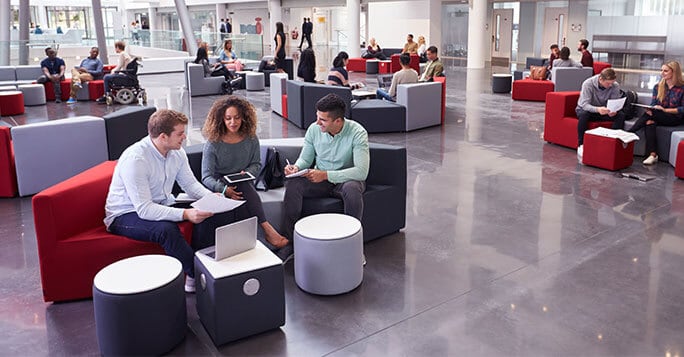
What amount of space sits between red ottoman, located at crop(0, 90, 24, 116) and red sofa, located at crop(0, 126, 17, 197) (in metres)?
5.83

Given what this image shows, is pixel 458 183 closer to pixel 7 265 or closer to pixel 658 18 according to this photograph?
pixel 7 265

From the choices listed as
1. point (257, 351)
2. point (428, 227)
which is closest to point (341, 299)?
point (257, 351)

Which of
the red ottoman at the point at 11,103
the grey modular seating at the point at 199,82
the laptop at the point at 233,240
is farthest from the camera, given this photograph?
the grey modular seating at the point at 199,82

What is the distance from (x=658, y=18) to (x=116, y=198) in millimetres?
20784

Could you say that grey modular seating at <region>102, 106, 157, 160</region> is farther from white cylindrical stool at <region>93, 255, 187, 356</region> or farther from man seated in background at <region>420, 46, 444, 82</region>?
man seated in background at <region>420, 46, 444, 82</region>

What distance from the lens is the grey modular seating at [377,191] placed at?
15.4ft

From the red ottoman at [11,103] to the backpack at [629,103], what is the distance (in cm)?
1055

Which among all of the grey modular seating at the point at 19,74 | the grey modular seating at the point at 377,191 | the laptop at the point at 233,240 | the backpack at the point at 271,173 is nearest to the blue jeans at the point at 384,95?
the grey modular seating at the point at 377,191

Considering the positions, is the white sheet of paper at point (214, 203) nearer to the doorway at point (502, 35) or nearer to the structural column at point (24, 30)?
the structural column at point (24, 30)

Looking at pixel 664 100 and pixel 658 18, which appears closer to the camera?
pixel 664 100

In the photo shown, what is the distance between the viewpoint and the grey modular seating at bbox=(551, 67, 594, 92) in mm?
12891

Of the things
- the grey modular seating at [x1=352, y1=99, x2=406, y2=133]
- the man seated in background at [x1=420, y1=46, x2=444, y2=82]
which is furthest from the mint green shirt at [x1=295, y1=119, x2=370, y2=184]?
the man seated in background at [x1=420, y1=46, x2=444, y2=82]

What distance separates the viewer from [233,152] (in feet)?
14.5

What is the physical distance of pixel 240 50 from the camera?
21922mm
